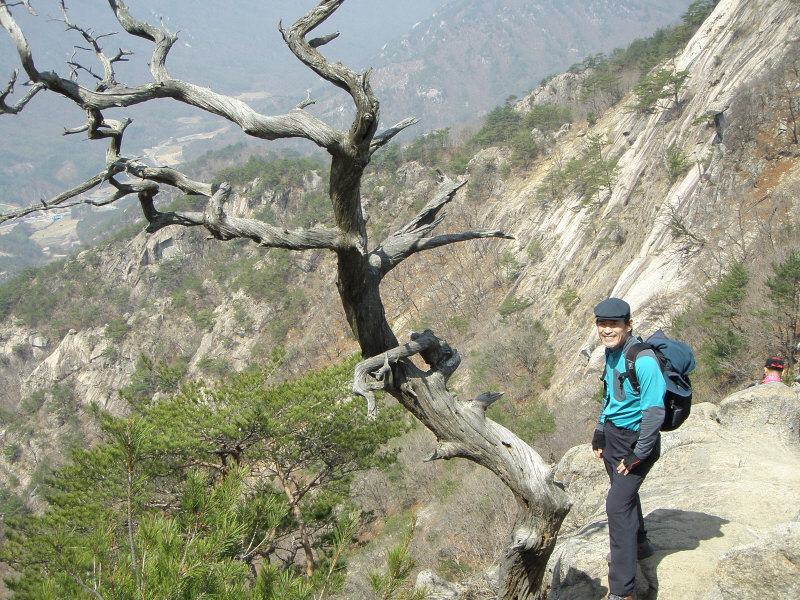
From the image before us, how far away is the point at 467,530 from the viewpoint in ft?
33.2

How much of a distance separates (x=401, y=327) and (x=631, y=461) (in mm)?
28595

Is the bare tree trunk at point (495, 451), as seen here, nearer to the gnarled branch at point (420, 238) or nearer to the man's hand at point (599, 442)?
the man's hand at point (599, 442)

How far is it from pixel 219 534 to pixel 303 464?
724 centimetres

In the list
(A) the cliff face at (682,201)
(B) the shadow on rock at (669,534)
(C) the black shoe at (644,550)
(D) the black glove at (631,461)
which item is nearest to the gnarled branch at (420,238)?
(D) the black glove at (631,461)

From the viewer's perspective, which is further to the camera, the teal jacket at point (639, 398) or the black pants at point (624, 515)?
the black pants at point (624, 515)

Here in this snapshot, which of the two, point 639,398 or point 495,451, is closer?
point 639,398

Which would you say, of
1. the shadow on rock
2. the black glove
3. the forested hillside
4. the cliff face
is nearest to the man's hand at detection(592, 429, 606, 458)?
the black glove

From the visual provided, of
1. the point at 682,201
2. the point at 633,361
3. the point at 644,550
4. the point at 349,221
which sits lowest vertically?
the point at 682,201

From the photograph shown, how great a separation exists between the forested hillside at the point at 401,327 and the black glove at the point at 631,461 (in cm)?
135

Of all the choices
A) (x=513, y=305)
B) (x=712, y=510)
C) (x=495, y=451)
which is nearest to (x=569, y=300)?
(x=513, y=305)

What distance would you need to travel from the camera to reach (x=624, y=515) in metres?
2.84

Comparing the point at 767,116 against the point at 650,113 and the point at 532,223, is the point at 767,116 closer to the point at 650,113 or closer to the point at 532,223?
the point at 650,113

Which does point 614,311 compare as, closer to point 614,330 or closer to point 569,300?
point 614,330

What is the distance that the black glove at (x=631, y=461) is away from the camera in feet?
9.03
